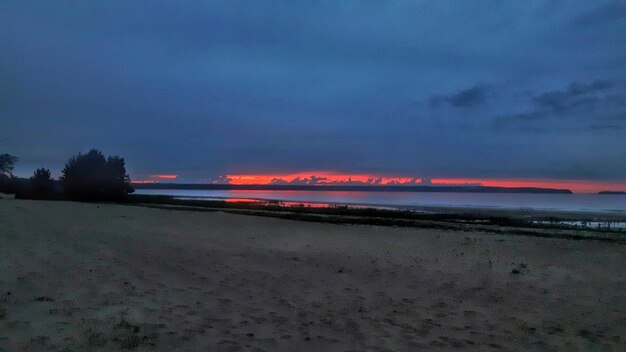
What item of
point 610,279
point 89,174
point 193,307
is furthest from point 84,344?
point 89,174

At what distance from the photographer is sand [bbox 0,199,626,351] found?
5980 millimetres

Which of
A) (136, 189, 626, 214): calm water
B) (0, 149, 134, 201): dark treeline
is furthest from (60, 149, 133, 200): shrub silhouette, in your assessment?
(136, 189, 626, 214): calm water

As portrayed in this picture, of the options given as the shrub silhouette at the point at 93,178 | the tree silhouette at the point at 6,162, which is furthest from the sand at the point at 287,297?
the tree silhouette at the point at 6,162

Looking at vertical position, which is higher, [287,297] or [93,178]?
[93,178]

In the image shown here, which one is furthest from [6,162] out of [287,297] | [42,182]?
[287,297]

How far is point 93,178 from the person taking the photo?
4734 centimetres

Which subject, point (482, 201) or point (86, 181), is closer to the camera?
point (86, 181)

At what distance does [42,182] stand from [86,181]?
5713mm

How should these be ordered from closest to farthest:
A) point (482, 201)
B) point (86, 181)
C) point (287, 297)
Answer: point (287, 297) < point (86, 181) < point (482, 201)

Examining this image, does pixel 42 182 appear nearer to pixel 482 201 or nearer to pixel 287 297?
pixel 287 297

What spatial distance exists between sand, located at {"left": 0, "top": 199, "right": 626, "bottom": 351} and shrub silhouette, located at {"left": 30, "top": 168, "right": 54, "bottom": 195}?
121 feet

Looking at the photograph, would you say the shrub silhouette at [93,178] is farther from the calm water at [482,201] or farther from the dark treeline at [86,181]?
the calm water at [482,201]

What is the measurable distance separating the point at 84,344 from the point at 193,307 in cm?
208

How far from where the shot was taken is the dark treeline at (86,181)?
46625 mm
